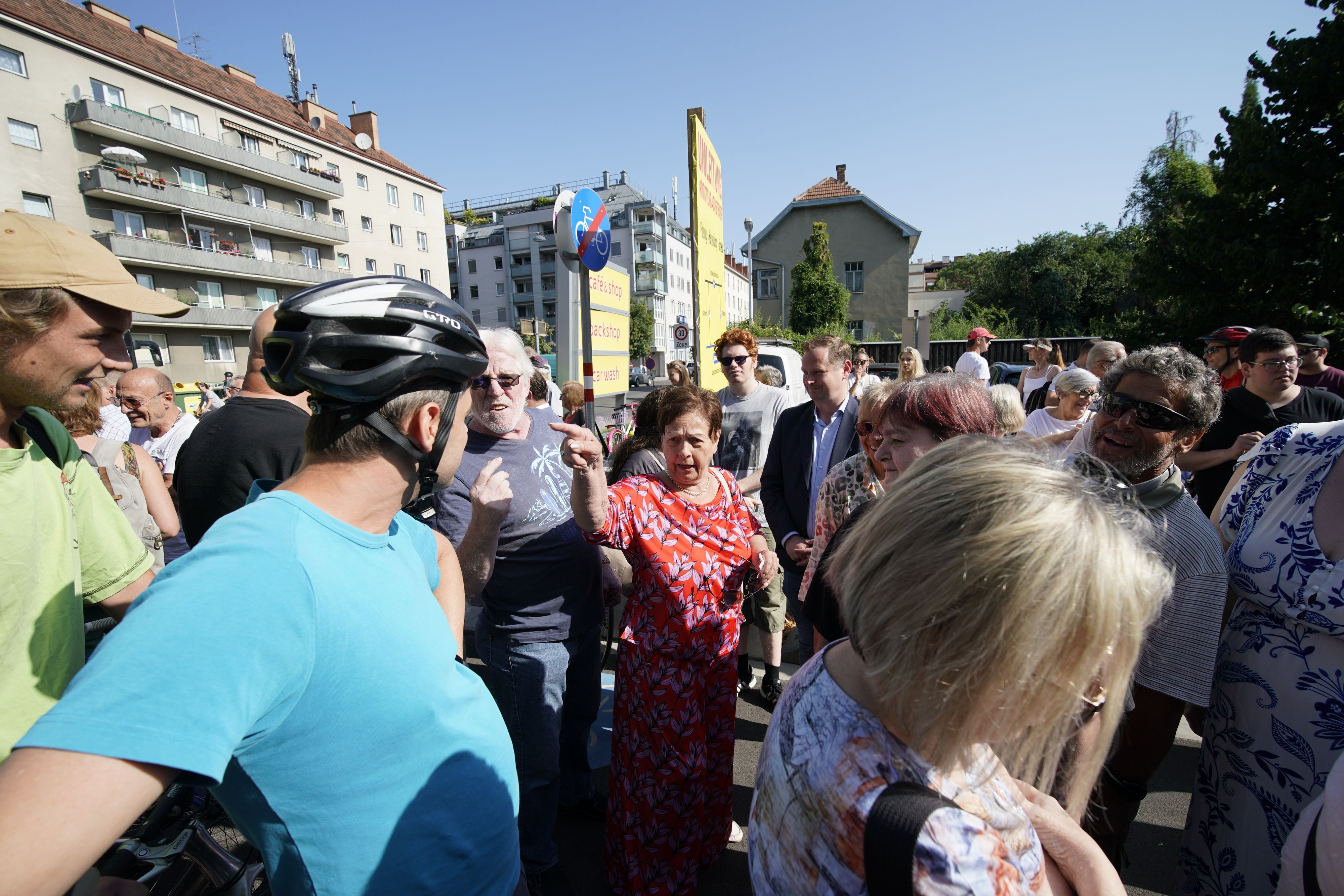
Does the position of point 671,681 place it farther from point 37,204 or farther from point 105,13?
point 105,13

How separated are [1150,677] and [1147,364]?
3.42 feet

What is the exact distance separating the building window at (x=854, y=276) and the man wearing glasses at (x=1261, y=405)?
29.9 metres

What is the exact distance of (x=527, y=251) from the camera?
56.9 meters

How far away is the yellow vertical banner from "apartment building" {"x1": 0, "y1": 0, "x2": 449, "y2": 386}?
73.5 feet

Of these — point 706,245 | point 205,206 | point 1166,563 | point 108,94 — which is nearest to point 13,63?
point 108,94

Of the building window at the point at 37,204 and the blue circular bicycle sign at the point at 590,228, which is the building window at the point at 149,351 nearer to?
the building window at the point at 37,204

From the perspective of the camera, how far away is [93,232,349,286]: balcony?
2691 centimetres

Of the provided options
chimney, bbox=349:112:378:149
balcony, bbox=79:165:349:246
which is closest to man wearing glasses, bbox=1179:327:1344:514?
balcony, bbox=79:165:349:246

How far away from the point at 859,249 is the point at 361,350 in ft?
113

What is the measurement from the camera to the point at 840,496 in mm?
2527

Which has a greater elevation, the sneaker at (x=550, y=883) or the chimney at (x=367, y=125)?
the chimney at (x=367, y=125)

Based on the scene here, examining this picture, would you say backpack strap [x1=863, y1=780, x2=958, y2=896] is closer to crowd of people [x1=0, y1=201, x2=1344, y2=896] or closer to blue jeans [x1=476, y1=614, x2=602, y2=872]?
crowd of people [x1=0, y1=201, x2=1344, y2=896]

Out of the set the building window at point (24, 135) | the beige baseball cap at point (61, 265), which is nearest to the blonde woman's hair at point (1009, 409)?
the beige baseball cap at point (61, 265)

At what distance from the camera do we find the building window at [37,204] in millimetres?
24000
